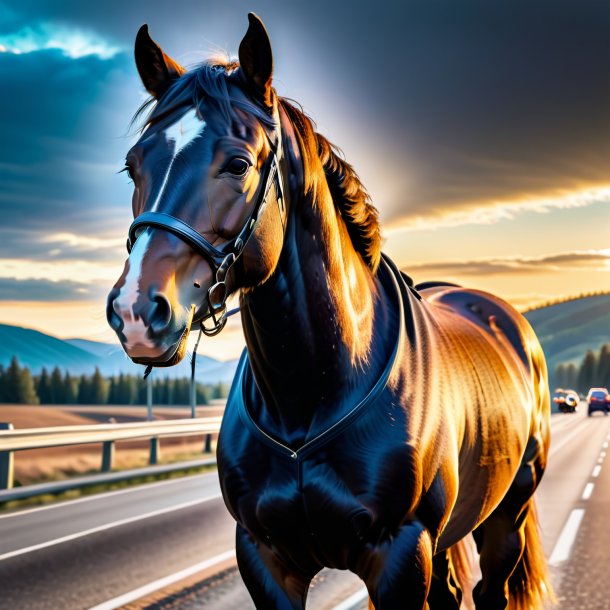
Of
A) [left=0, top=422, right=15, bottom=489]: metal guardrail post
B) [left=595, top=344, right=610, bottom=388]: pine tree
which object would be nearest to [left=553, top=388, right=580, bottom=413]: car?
[left=0, top=422, right=15, bottom=489]: metal guardrail post

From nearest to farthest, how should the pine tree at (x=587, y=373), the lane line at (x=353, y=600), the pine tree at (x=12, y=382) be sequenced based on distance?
1. the lane line at (x=353, y=600)
2. the pine tree at (x=12, y=382)
3. the pine tree at (x=587, y=373)

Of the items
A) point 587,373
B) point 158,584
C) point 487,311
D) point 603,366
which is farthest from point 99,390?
point 587,373

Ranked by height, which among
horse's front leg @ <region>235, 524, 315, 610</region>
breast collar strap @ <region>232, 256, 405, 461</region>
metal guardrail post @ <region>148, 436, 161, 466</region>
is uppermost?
breast collar strap @ <region>232, 256, 405, 461</region>

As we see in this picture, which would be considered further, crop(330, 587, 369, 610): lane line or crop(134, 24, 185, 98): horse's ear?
crop(330, 587, 369, 610): lane line

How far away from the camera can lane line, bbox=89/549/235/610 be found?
6.03 metres

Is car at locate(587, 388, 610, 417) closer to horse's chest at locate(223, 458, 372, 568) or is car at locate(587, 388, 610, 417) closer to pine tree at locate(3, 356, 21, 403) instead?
pine tree at locate(3, 356, 21, 403)

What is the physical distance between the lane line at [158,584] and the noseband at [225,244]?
4428 millimetres

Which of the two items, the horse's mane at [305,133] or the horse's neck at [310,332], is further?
the horse's neck at [310,332]

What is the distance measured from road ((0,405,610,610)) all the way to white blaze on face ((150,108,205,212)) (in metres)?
4.64

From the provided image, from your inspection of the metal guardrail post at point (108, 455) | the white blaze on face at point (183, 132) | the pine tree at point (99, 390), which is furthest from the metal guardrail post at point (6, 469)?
the pine tree at point (99, 390)

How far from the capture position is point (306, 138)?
256 centimetres

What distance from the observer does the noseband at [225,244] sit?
2082 mm

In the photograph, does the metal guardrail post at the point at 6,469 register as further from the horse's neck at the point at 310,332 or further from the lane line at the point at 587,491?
the horse's neck at the point at 310,332

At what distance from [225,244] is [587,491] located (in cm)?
1238
